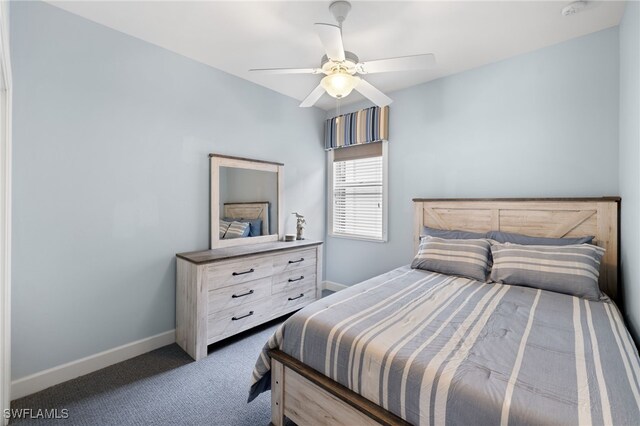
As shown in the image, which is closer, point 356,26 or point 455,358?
point 455,358

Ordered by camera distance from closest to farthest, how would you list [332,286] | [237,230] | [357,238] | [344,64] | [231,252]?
1. [344,64]
2. [231,252]
3. [237,230]
4. [357,238]
5. [332,286]

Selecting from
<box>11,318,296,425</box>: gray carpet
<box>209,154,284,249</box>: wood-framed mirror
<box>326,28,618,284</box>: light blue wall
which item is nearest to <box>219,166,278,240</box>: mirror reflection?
<box>209,154,284,249</box>: wood-framed mirror

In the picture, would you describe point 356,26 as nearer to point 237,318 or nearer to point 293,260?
point 293,260

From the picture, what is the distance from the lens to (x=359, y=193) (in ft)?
12.6

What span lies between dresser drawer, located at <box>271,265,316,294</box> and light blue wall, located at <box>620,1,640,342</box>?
255 centimetres

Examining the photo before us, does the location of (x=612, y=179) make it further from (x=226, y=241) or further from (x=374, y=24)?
(x=226, y=241)

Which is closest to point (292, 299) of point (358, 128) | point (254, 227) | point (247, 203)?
point (254, 227)

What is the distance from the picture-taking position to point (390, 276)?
7.68 feet

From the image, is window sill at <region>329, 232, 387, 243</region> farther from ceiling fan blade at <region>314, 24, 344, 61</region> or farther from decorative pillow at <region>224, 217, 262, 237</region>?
ceiling fan blade at <region>314, 24, 344, 61</region>

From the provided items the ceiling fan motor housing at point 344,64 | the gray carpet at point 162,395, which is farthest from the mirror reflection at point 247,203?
the ceiling fan motor housing at point 344,64

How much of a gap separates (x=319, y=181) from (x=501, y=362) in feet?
10.5

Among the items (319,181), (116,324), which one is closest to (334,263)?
(319,181)

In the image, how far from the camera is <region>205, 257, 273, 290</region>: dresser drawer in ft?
7.83

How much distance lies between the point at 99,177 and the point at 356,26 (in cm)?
231
